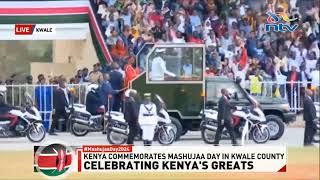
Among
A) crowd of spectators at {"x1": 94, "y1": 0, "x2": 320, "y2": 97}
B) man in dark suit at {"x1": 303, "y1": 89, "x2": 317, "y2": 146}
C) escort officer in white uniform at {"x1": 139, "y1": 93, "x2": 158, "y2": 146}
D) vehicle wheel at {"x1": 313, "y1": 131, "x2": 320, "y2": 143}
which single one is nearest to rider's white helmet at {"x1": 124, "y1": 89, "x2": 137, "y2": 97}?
escort officer in white uniform at {"x1": 139, "y1": 93, "x2": 158, "y2": 146}

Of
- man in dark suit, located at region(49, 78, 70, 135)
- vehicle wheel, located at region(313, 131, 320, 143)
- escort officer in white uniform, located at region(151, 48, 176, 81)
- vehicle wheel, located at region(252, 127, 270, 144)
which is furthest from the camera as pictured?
vehicle wheel, located at region(313, 131, 320, 143)

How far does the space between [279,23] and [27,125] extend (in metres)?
2.69

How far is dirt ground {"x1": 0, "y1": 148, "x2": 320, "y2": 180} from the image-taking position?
6.82 m

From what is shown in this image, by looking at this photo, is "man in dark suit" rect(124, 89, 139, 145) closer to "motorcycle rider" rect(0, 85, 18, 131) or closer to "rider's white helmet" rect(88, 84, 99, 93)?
"rider's white helmet" rect(88, 84, 99, 93)

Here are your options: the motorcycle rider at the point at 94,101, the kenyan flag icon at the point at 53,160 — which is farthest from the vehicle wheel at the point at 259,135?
the kenyan flag icon at the point at 53,160

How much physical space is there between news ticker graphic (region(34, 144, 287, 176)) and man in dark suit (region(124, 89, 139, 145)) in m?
0.15

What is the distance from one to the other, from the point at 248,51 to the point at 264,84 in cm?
37

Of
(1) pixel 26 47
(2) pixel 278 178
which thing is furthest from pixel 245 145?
(1) pixel 26 47

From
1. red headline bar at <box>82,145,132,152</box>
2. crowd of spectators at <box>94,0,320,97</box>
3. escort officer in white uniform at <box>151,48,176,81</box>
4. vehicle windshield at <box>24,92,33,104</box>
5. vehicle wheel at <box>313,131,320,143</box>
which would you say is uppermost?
crowd of spectators at <box>94,0,320,97</box>

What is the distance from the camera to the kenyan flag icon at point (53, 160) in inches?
270

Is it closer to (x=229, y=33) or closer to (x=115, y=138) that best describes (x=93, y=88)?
(x=115, y=138)

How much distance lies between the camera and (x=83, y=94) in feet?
22.4

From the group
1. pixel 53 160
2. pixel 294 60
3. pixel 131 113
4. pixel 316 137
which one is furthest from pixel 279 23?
pixel 53 160

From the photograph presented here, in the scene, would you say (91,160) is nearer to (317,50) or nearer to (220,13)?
(220,13)
